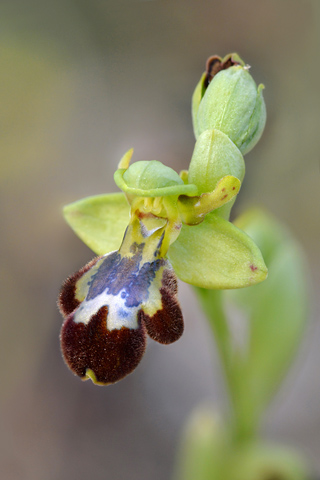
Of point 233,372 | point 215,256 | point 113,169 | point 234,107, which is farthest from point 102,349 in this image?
point 113,169

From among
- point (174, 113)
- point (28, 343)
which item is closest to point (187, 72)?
point (174, 113)

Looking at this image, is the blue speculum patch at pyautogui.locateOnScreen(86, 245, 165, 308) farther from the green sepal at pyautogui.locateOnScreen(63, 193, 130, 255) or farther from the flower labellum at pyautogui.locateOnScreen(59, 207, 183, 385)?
the green sepal at pyautogui.locateOnScreen(63, 193, 130, 255)

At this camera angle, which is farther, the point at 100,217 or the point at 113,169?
the point at 113,169

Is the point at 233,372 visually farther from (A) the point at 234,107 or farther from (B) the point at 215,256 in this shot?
(A) the point at 234,107

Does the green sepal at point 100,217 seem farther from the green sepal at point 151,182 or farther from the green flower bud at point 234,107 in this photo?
the green flower bud at point 234,107

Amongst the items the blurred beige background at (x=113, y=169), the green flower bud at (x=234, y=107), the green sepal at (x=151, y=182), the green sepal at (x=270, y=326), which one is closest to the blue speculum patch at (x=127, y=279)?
the green sepal at (x=151, y=182)
